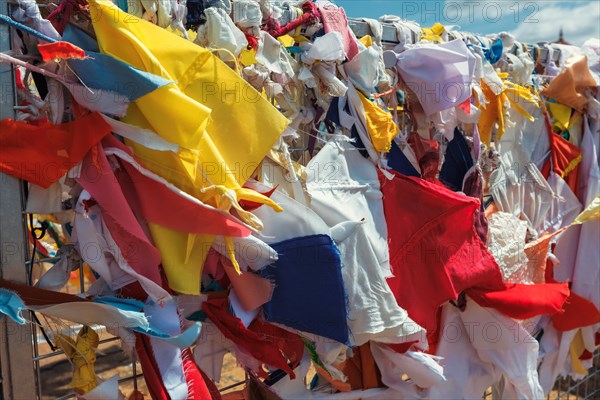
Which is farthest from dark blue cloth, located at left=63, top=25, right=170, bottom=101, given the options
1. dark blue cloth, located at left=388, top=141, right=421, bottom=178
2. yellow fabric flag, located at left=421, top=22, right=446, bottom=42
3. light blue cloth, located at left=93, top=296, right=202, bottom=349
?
Result: yellow fabric flag, located at left=421, top=22, right=446, bottom=42

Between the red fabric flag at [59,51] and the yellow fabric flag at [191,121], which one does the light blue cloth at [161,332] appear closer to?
the yellow fabric flag at [191,121]

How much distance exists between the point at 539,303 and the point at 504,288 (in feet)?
0.35

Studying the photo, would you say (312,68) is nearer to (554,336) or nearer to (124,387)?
(554,336)

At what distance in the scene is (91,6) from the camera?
0.77m

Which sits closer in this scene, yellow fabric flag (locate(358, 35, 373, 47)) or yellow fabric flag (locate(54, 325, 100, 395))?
yellow fabric flag (locate(54, 325, 100, 395))

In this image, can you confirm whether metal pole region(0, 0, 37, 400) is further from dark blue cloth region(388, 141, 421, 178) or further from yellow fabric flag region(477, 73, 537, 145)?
yellow fabric flag region(477, 73, 537, 145)

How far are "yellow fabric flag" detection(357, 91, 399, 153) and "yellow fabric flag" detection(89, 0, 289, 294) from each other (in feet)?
0.88

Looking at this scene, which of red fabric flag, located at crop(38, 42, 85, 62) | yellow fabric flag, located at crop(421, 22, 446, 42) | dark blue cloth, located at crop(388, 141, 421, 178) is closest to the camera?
red fabric flag, located at crop(38, 42, 85, 62)

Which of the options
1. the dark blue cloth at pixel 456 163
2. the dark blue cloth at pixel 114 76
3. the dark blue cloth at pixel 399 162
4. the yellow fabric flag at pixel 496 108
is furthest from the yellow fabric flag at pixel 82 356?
the yellow fabric flag at pixel 496 108

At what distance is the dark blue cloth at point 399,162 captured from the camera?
47.8 inches

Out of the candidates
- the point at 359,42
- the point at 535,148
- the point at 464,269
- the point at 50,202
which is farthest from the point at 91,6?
the point at 535,148

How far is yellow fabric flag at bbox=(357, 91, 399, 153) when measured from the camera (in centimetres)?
111

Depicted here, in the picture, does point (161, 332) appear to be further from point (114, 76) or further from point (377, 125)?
point (377, 125)

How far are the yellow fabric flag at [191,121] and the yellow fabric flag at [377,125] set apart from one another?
269mm
